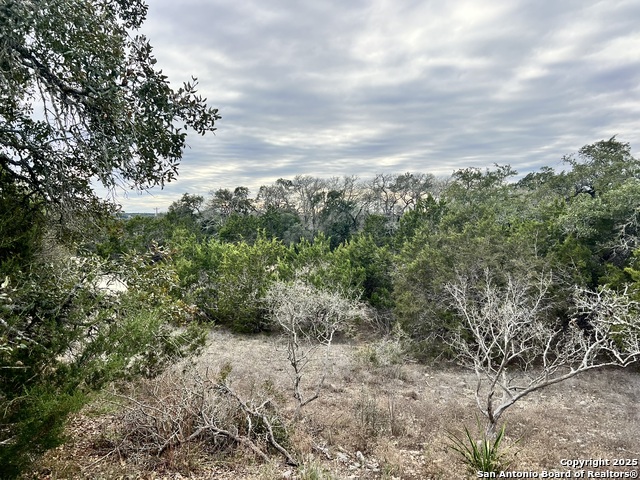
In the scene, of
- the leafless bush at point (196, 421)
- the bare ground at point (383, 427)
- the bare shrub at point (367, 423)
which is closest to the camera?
the bare ground at point (383, 427)

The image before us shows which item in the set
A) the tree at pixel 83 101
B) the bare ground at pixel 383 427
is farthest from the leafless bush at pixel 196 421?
the tree at pixel 83 101

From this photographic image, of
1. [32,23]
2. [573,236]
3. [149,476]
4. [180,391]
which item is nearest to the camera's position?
[32,23]

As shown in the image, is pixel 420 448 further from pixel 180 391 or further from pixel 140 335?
pixel 140 335

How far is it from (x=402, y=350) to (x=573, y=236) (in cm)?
669

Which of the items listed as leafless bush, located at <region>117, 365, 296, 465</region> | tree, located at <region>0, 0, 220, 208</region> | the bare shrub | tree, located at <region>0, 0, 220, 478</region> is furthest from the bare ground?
tree, located at <region>0, 0, 220, 208</region>

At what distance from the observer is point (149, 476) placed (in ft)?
12.2

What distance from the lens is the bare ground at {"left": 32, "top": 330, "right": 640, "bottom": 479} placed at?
3963mm

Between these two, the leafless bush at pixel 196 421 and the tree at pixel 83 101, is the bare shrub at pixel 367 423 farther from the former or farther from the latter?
the tree at pixel 83 101

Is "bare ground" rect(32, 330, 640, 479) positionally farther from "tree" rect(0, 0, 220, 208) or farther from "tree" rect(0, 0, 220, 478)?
"tree" rect(0, 0, 220, 208)

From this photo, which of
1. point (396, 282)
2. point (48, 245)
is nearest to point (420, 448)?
point (48, 245)

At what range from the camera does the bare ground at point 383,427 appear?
3963 millimetres

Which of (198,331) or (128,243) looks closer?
(198,331)

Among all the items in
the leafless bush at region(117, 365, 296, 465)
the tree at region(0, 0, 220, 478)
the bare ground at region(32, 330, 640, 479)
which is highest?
the tree at region(0, 0, 220, 478)

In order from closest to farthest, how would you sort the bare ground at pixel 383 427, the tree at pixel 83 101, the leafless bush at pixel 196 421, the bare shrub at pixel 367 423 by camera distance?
the tree at pixel 83 101, the bare ground at pixel 383 427, the leafless bush at pixel 196 421, the bare shrub at pixel 367 423
